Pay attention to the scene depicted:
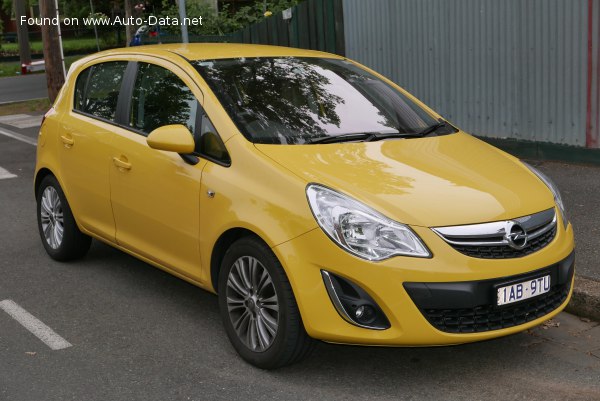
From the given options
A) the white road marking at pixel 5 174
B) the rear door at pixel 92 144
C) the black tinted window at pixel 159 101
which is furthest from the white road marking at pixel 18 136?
the black tinted window at pixel 159 101

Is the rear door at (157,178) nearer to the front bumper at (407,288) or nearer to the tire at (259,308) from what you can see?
the tire at (259,308)

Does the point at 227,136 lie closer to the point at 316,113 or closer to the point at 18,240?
the point at 316,113

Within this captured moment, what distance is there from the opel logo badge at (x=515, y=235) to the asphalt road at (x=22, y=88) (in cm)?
1931

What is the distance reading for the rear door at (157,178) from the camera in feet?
17.4

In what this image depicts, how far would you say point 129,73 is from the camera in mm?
6246

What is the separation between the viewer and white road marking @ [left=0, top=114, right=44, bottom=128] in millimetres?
16517

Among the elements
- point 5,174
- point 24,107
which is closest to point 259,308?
point 5,174

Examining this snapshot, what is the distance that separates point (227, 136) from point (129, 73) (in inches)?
56.8

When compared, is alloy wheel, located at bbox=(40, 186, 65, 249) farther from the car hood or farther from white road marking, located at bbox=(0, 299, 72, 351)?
the car hood

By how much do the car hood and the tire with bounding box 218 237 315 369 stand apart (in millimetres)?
503

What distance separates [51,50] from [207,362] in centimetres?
1374

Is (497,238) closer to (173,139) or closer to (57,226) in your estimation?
(173,139)

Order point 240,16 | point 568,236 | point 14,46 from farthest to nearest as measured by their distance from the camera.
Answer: point 14,46 < point 240,16 < point 568,236

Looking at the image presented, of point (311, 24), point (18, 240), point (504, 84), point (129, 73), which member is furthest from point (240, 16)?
point (129, 73)
